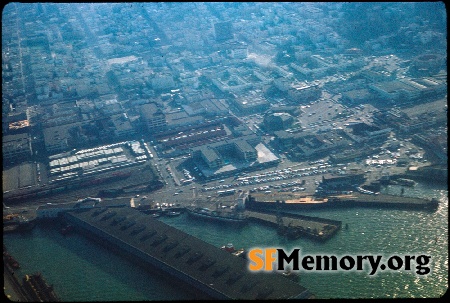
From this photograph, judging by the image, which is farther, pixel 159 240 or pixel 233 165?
pixel 233 165

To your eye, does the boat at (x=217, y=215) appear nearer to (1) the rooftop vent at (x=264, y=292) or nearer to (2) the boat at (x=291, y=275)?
(2) the boat at (x=291, y=275)

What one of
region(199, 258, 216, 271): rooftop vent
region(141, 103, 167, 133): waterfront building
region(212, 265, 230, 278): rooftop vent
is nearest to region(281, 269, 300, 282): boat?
region(212, 265, 230, 278): rooftop vent

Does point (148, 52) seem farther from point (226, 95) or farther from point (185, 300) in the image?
point (185, 300)

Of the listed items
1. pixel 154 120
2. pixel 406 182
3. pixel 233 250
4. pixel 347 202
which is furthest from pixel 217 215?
pixel 154 120

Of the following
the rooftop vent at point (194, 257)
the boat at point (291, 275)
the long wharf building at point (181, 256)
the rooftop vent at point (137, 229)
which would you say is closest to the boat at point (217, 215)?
the long wharf building at point (181, 256)

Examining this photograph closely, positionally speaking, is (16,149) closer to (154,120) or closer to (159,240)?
(154,120)

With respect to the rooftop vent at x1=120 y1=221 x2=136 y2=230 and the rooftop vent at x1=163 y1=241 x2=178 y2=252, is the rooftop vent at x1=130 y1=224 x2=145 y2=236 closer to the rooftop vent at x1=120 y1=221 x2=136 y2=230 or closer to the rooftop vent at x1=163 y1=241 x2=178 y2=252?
the rooftop vent at x1=120 y1=221 x2=136 y2=230
